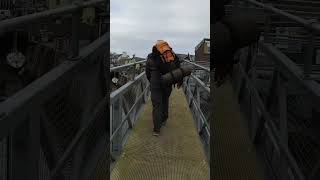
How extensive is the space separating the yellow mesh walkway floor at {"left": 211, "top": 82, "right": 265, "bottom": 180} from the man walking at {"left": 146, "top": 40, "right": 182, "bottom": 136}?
979 mm

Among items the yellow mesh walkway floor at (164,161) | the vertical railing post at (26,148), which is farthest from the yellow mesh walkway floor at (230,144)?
the vertical railing post at (26,148)

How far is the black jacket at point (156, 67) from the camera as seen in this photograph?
3418mm

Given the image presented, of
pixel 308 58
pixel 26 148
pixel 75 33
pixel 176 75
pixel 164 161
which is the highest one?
pixel 75 33

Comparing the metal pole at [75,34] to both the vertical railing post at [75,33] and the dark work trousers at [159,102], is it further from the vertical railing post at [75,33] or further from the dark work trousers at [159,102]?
the dark work trousers at [159,102]

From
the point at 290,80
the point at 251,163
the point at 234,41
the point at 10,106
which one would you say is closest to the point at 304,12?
the point at 290,80

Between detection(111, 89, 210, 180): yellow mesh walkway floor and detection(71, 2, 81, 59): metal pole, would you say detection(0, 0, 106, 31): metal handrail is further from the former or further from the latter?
detection(111, 89, 210, 180): yellow mesh walkway floor

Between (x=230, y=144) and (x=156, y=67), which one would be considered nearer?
(x=230, y=144)

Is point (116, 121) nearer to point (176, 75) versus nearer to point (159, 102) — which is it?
point (176, 75)

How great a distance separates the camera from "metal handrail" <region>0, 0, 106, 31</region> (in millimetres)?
1176

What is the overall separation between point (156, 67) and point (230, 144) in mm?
1844

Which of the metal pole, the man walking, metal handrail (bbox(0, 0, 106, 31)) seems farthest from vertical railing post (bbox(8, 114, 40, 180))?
the man walking

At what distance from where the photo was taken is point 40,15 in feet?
4.68

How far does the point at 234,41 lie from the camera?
1425 mm

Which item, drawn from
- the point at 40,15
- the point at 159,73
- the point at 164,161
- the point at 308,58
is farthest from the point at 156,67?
the point at 40,15
